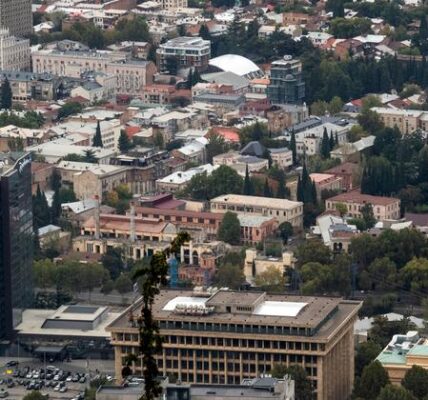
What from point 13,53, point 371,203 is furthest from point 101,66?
point 371,203

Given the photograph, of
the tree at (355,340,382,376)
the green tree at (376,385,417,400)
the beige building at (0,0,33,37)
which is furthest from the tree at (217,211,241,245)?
the beige building at (0,0,33,37)

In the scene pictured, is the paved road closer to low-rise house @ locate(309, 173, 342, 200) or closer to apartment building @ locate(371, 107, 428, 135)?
low-rise house @ locate(309, 173, 342, 200)

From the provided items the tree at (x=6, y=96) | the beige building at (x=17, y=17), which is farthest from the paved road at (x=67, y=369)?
the beige building at (x=17, y=17)

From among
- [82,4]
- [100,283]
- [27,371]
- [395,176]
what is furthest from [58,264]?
[82,4]

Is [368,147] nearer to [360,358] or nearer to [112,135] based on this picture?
[112,135]

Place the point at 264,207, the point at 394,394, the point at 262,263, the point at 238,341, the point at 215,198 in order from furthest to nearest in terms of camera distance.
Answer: the point at 215,198, the point at 264,207, the point at 262,263, the point at 238,341, the point at 394,394

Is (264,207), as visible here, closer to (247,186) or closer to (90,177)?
(247,186)
